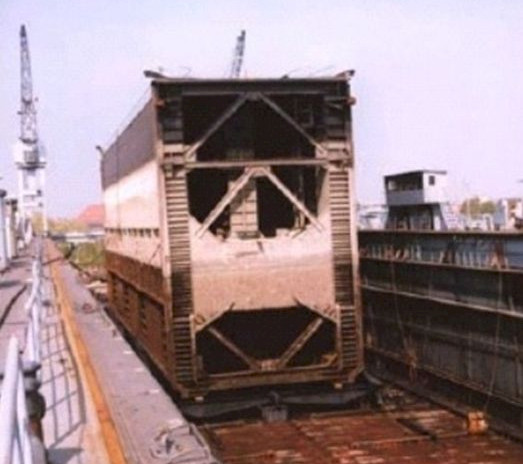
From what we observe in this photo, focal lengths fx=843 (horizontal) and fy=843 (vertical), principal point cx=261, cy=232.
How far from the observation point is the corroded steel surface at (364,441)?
1266 centimetres

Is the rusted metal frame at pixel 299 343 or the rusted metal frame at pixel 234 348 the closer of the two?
the rusted metal frame at pixel 234 348

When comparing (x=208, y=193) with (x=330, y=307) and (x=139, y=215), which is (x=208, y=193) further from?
(x=330, y=307)

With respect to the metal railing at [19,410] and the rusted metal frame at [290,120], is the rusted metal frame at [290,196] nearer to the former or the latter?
the rusted metal frame at [290,120]

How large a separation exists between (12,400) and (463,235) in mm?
14072

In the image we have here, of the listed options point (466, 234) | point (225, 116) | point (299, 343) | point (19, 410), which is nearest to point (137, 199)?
point (225, 116)

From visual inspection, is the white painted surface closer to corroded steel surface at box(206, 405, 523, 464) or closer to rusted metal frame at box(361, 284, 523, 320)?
corroded steel surface at box(206, 405, 523, 464)

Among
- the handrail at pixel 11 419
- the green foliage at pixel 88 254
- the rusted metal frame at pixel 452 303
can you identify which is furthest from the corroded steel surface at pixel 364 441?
the green foliage at pixel 88 254

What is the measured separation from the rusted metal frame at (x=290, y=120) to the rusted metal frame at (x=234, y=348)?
370cm

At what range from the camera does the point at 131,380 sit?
1073cm

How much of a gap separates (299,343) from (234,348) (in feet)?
4.00

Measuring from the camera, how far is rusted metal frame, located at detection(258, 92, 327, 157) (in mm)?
14758

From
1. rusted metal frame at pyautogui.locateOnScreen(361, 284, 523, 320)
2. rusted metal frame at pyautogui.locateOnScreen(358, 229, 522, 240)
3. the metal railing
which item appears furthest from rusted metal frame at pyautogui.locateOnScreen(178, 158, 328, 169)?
the metal railing

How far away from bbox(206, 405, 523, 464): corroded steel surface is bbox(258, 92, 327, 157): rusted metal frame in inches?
190

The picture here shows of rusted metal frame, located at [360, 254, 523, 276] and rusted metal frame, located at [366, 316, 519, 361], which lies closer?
rusted metal frame, located at [360, 254, 523, 276]
